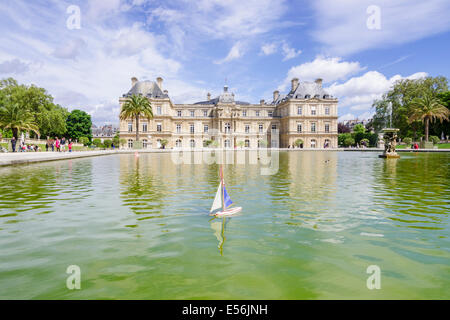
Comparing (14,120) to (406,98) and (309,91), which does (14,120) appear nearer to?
(309,91)

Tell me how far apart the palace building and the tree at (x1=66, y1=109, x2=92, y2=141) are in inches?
780

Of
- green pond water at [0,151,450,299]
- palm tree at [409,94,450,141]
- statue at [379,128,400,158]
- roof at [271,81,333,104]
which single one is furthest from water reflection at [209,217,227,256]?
roof at [271,81,333,104]

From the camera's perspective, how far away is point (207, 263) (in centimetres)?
383

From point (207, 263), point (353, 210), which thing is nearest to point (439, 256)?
point (353, 210)

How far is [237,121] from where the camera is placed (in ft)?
230

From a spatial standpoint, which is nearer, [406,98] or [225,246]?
[225,246]

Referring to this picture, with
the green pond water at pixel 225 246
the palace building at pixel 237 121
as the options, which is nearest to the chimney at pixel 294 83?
the palace building at pixel 237 121

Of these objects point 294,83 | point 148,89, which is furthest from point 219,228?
point 294,83

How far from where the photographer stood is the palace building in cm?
6444

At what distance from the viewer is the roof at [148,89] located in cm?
6438

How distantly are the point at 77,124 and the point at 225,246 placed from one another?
80723 mm

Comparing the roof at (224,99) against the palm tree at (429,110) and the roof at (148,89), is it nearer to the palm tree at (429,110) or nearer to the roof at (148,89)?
the roof at (148,89)
